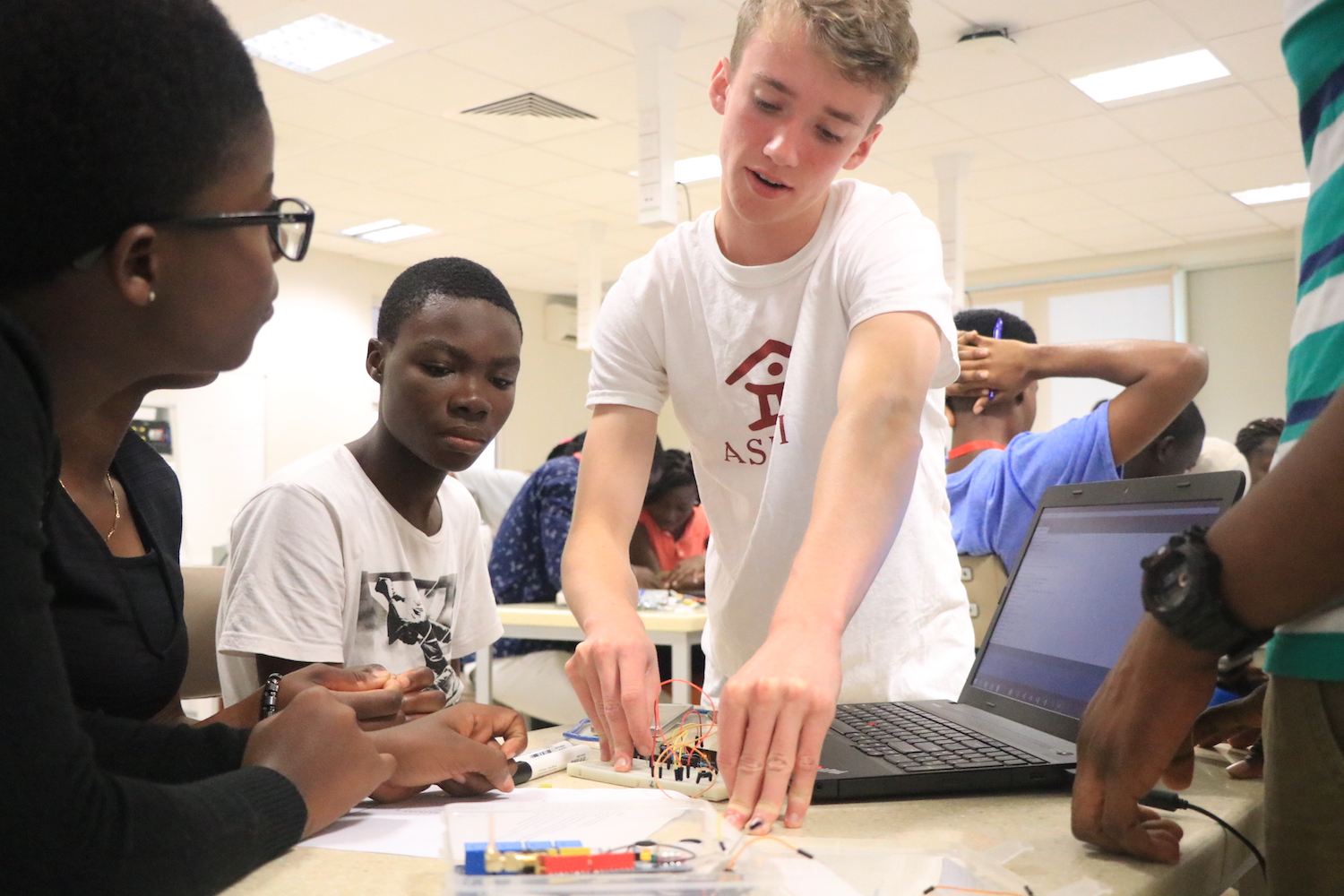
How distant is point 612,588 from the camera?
109 centimetres

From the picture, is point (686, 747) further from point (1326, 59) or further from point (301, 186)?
point (301, 186)

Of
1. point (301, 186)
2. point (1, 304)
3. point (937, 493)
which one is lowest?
point (937, 493)

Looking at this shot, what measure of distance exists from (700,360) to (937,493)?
32cm

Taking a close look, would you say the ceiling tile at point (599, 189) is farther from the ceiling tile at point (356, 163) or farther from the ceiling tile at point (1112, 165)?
the ceiling tile at point (1112, 165)

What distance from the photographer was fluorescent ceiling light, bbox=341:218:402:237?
24.4 feet

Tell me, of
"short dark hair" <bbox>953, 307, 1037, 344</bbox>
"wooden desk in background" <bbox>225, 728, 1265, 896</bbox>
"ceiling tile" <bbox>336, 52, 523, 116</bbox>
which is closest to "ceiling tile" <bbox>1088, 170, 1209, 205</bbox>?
"ceiling tile" <bbox>336, 52, 523, 116</bbox>

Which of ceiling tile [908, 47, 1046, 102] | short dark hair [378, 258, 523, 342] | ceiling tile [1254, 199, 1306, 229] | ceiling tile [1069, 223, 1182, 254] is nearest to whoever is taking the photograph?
short dark hair [378, 258, 523, 342]

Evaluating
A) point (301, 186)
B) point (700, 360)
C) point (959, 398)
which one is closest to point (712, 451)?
point (700, 360)

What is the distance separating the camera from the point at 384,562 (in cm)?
144

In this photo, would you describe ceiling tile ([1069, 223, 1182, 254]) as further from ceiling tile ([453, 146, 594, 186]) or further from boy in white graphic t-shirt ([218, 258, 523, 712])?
boy in white graphic t-shirt ([218, 258, 523, 712])

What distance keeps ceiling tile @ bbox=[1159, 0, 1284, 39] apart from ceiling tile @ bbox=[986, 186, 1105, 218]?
2201 mm

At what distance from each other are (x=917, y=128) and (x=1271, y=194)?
294 centimetres

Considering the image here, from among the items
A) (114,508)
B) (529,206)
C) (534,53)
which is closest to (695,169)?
(529,206)

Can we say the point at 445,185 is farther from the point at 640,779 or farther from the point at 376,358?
the point at 640,779
